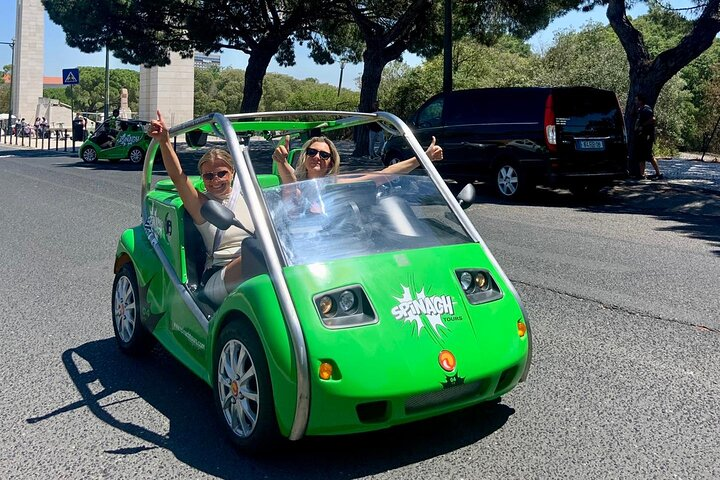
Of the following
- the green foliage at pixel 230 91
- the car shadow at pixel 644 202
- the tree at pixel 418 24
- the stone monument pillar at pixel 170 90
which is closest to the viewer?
the car shadow at pixel 644 202

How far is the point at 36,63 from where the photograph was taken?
59.3 meters

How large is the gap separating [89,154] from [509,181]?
50.5ft

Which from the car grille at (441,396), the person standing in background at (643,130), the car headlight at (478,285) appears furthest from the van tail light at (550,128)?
the car grille at (441,396)

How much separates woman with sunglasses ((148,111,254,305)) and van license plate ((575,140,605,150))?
30.8 ft

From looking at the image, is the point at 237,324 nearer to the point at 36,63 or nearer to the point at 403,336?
the point at 403,336

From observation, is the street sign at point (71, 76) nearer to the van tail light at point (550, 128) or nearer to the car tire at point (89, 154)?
the car tire at point (89, 154)

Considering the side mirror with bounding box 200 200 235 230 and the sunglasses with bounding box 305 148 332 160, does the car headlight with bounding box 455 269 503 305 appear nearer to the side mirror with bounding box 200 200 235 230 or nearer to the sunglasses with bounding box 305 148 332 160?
the side mirror with bounding box 200 200 235 230

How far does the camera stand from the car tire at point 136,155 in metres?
24.0

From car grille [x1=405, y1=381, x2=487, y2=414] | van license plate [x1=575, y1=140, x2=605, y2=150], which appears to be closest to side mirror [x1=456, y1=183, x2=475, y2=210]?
car grille [x1=405, y1=381, x2=487, y2=414]

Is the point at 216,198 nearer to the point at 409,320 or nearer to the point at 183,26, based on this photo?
the point at 409,320

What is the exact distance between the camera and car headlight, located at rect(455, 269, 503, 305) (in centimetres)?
368

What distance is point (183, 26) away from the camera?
2905cm

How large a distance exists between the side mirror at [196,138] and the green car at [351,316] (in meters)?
0.35

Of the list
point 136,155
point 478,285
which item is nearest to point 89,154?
point 136,155
